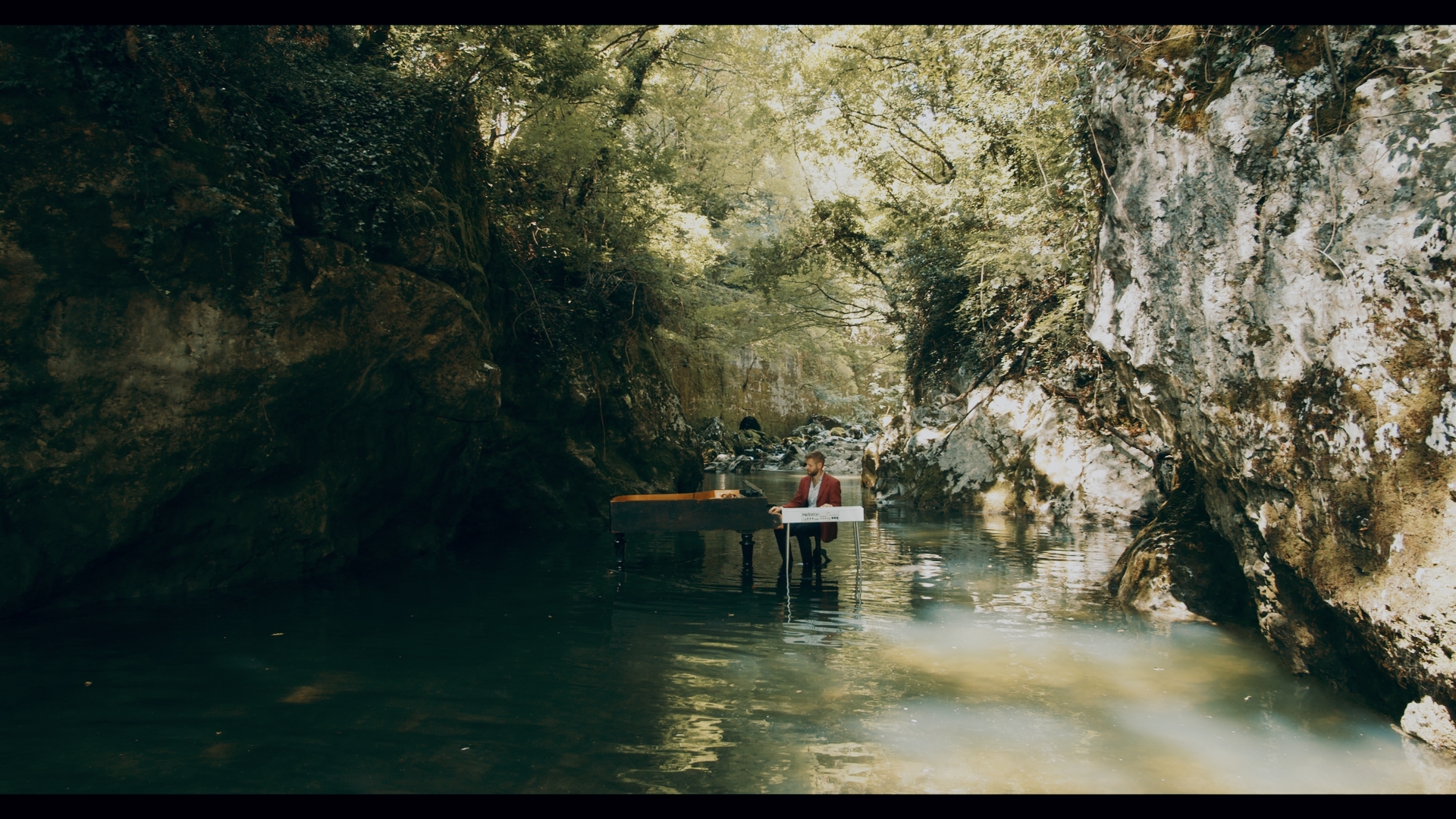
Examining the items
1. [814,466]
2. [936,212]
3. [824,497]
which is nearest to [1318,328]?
[824,497]

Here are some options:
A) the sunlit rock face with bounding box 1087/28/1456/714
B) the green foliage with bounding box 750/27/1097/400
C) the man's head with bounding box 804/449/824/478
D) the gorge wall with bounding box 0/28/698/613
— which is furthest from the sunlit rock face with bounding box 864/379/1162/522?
the gorge wall with bounding box 0/28/698/613

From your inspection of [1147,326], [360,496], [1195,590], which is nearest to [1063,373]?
[1195,590]

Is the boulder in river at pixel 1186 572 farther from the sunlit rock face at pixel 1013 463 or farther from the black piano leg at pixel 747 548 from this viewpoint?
the sunlit rock face at pixel 1013 463

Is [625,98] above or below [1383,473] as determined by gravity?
above

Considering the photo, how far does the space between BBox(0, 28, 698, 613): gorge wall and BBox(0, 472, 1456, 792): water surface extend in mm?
797

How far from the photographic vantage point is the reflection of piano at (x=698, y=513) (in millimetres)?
8711

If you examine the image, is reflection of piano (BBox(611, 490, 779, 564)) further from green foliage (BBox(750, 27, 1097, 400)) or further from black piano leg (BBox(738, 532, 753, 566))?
green foliage (BBox(750, 27, 1097, 400))

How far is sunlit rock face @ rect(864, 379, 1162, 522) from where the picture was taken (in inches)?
551

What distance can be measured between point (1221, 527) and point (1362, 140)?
2989mm

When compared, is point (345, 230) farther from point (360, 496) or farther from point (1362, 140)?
point (1362, 140)

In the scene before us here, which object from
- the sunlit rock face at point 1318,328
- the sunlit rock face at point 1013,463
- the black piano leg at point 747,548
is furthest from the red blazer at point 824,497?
the sunlit rock face at point 1013,463

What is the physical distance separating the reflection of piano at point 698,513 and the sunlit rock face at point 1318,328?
4149 millimetres
